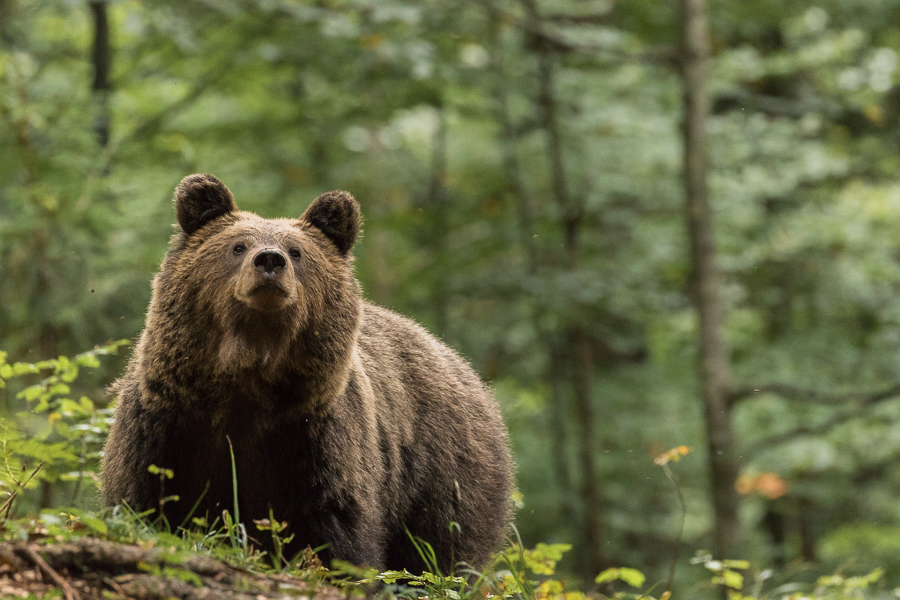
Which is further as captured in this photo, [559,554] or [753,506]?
[753,506]

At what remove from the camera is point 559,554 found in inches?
206

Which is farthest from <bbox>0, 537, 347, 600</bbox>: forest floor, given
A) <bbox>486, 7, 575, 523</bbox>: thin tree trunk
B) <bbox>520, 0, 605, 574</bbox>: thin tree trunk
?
<bbox>520, 0, 605, 574</bbox>: thin tree trunk

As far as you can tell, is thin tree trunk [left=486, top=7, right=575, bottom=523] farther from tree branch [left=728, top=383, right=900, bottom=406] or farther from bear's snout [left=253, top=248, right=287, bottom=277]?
bear's snout [left=253, top=248, right=287, bottom=277]

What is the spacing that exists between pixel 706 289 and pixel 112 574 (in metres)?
8.28

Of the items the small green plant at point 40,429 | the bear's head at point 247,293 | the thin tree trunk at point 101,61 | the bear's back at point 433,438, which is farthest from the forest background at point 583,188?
the bear's head at point 247,293

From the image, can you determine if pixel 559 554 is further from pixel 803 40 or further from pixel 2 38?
pixel 803 40

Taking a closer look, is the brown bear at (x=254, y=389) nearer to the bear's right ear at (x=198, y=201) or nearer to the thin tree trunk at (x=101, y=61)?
the bear's right ear at (x=198, y=201)

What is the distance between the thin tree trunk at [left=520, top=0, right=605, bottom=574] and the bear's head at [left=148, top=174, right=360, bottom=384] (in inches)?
337

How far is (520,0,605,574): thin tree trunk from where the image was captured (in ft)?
44.0

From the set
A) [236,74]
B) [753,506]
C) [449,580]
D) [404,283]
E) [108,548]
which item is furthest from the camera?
[753,506]

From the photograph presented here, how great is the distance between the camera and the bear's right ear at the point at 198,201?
507 centimetres

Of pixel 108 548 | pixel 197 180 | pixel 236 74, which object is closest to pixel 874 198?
pixel 236 74

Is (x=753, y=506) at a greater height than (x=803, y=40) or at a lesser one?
lesser

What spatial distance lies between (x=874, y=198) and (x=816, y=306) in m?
1.83
